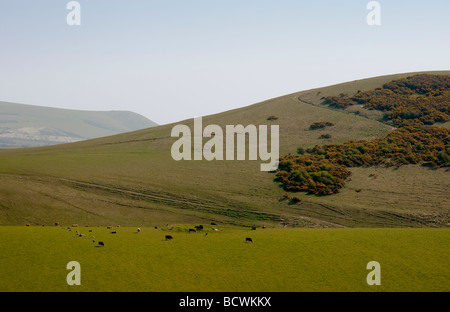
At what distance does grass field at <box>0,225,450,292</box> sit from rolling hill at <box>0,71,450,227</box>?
1354 centimetres

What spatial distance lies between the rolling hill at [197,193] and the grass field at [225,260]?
1354cm

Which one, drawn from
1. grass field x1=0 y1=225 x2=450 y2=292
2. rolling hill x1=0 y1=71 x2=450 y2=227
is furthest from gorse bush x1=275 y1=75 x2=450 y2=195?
grass field x1=0 y1=225 x2=450 y2=292

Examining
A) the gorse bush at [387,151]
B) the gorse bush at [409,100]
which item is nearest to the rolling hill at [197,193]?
the gorse bush at [387,151]

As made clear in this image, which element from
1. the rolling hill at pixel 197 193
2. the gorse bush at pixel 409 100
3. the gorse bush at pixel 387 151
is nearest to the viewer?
the rolling hill at pixel 197 193

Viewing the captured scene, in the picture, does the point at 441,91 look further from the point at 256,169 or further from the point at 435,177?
the point at 256,169

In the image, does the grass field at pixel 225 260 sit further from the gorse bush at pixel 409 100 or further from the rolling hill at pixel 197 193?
the gorse bush at pixel 409 100

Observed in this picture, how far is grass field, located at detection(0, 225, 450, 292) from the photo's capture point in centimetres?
2202

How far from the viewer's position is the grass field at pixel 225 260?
867 inches

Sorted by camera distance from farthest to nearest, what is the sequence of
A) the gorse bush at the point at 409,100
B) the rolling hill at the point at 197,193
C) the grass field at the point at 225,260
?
the gorse bush at the point at 409,100, the rolling hill at the point at 197,193, the grass field at the point at 225,260

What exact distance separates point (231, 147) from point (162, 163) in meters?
15.5

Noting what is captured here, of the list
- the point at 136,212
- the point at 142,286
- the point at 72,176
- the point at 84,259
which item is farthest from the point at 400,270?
the point at 72,176

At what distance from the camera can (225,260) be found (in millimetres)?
25812

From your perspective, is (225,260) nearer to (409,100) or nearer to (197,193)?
(197,193)

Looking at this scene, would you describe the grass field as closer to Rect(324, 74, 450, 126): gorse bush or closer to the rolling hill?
the rolling hill
